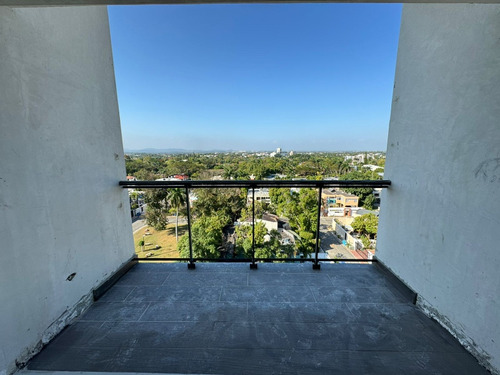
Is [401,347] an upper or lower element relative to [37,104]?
lower

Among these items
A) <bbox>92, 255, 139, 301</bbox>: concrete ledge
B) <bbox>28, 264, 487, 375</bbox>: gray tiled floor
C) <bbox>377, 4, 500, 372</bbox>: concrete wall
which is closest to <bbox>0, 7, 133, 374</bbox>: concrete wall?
<bbox>92, 255, 139, 301</bbox>: concrete ledge

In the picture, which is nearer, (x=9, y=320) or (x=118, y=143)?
(x=9, y=320)

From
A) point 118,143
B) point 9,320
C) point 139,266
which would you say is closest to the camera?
point 9,320

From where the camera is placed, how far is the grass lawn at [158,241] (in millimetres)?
16405

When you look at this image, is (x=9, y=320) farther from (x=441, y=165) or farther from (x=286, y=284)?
(x=441, y=165)

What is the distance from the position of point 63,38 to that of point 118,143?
941mm

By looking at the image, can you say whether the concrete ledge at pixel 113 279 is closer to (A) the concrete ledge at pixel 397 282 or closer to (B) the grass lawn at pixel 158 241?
(A) the concrete ledge at pixel 397 282

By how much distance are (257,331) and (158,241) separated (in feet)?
64.8

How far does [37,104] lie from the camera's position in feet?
4.15

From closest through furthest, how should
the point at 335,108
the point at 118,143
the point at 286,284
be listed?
the point at 286,284 < the point at 118,143 < the point at 335,108

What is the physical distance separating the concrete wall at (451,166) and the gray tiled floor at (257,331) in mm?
283

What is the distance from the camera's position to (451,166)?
1.38 meters

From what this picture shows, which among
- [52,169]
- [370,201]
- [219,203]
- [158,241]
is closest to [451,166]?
Answer: [52,169]

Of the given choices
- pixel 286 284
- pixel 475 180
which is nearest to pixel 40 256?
pixel 286 284
